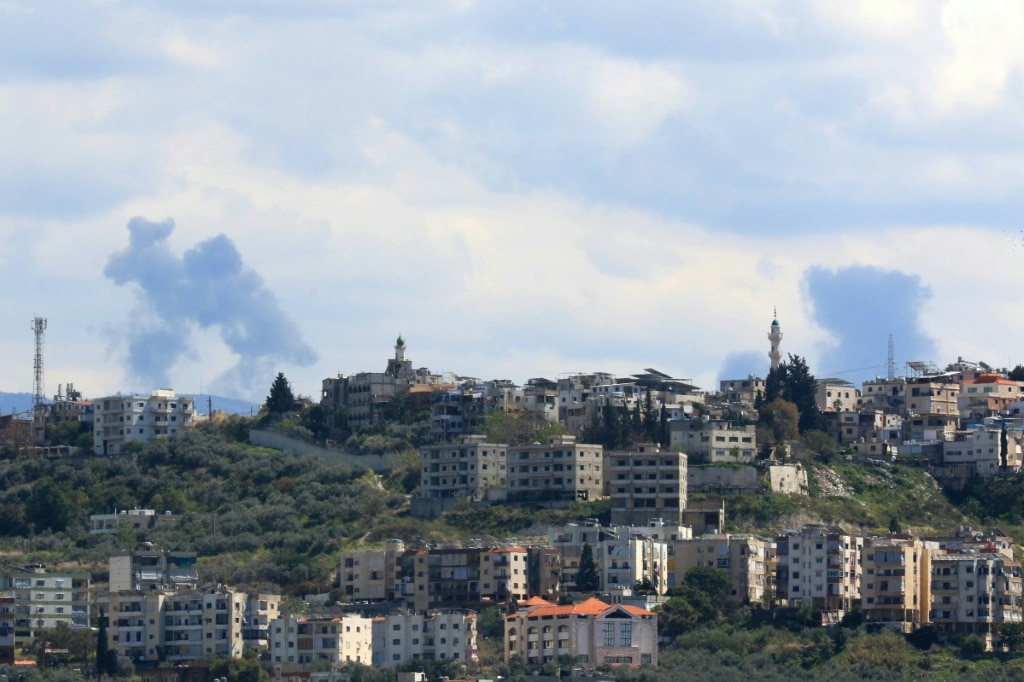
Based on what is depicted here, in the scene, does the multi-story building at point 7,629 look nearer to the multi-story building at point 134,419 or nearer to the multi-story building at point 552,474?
the multi-story building at point 552,474

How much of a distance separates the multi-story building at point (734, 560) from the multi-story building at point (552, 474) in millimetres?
12452

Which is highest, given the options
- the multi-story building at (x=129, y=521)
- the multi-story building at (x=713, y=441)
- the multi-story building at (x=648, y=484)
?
the multi-story building at (x=713, y=441)

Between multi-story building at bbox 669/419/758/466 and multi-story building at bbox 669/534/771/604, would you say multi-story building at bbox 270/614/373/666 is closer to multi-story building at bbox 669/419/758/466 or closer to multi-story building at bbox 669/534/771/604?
multi-story building at bbox 669/534/771/604

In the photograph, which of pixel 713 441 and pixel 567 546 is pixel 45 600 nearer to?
pixel 567 546

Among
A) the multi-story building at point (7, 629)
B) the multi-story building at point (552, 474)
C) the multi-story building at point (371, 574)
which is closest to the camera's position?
the multi-story building at point (7, 629)

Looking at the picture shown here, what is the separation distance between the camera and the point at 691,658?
11688 centimetres

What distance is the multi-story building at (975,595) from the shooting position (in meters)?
121

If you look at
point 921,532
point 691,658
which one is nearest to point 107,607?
point 691,658

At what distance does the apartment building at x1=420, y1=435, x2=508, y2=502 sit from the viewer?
471ft

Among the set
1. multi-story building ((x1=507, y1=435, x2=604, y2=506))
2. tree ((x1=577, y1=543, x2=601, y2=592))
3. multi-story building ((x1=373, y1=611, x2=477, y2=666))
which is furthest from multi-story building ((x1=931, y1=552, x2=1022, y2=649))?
multi-story building ((x1=507, y1=435, x2=604, y2=506))

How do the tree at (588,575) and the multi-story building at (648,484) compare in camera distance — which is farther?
the multi-story building at (648,484)

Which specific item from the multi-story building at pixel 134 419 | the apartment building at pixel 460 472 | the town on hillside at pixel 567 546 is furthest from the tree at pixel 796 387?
the multi-story building at pixel 134 419

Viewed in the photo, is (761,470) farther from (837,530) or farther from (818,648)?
(818,648)

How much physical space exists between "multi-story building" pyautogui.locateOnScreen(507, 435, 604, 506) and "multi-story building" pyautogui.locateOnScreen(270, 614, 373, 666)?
22348 mm
